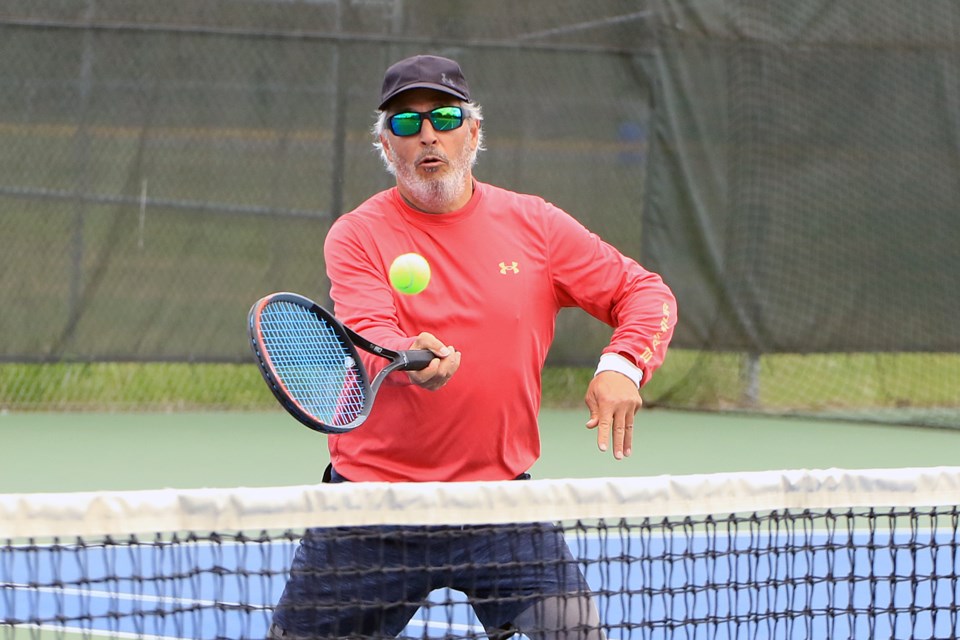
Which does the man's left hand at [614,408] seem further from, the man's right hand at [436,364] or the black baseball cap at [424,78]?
the black baseball cap at [424,78]

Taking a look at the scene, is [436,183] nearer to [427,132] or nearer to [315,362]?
[427,132]

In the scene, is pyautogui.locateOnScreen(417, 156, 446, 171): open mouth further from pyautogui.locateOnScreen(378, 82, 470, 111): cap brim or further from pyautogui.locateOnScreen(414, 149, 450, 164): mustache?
pyautogui.locateOnScreen(378, 82, 470, 111): cap brim

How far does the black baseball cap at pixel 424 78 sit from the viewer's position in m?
2.95

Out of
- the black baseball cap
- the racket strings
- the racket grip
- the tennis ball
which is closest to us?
the racket grip

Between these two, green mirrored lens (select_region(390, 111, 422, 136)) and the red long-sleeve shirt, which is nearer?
the red long-sleeve shirt

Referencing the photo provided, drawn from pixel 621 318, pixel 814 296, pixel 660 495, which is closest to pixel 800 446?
pixel 814 296

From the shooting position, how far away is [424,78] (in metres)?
2.95

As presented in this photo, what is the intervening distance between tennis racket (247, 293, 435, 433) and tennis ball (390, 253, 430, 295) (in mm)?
168

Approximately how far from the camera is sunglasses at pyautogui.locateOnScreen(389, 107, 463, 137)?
297cm

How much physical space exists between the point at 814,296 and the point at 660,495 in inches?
226

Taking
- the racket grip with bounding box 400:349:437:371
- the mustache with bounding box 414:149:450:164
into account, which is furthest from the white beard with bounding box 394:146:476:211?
the racket grip with bounding box 400:349:437:371

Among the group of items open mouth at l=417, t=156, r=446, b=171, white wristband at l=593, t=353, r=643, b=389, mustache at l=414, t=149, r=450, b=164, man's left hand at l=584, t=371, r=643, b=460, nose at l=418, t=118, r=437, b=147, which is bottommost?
man's left hand at l=584, t=371, r=643, b=460

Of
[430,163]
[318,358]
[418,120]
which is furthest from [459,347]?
[418,120]

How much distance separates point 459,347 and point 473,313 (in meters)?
0.07
